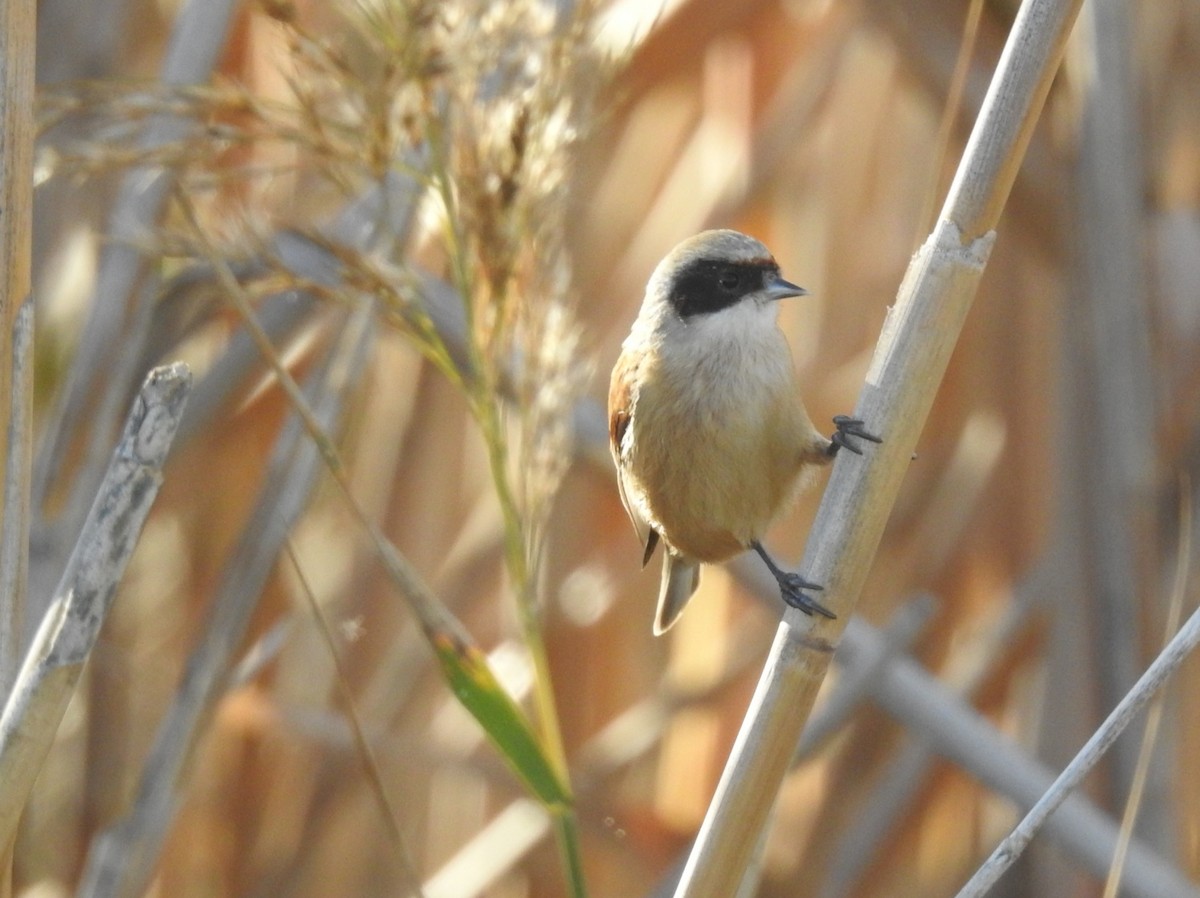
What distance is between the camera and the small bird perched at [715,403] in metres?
1.83

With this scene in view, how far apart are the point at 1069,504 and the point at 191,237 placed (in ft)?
5.49

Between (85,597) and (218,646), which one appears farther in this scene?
(218,646)

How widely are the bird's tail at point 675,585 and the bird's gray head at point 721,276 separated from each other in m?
0.46

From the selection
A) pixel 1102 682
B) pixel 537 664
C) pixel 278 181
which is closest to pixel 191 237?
pixel 537 664

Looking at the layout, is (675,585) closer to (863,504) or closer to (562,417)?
(562,417)

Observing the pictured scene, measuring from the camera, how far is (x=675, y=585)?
2201 mm

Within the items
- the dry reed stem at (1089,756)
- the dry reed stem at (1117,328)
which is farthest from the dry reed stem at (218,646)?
the dry reed stem at (1117,328)

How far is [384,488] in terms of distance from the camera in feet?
9.96

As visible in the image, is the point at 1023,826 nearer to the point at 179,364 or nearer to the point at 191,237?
the point at 179,364

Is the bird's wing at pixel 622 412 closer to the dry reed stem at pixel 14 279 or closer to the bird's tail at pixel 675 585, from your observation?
the bird's tail at pixel 675 585

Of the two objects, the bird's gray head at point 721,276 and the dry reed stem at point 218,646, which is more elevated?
the bird's gray head at point 721,276

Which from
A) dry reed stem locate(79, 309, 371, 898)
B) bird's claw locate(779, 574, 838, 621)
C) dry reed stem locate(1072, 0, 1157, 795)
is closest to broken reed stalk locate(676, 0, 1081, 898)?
bird's claw locate(779, 574, 838, 621)

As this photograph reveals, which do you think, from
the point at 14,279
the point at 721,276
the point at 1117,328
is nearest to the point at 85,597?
the point at 14,279

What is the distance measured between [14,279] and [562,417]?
611mm
